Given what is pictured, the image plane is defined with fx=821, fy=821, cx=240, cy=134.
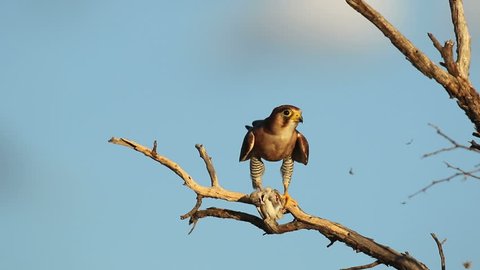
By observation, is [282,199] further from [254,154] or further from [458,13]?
[458,13]

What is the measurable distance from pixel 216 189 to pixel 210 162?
0.34 m

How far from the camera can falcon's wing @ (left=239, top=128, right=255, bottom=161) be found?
35.5 feet

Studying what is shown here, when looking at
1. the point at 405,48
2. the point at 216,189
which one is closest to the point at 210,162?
the point at 216,189

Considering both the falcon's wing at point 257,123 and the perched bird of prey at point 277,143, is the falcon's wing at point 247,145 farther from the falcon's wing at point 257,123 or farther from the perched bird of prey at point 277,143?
the falcon's wing at point 257,123

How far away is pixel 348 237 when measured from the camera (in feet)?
32.1

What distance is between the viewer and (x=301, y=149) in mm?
10945

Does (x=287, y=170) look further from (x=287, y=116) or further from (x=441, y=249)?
(x=441, y=249)

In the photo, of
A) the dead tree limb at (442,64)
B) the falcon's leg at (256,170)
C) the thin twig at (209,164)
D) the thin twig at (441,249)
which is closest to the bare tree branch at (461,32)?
the dead tree limb at (442,64)

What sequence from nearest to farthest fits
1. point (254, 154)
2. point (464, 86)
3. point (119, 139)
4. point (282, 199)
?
point (464, 86)
point (119, 139)
point (282, 199)
point (254, 154)

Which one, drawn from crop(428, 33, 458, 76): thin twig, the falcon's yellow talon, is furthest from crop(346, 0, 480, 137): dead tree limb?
the falcon's yellow talon

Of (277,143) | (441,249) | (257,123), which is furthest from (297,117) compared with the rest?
(441,249)

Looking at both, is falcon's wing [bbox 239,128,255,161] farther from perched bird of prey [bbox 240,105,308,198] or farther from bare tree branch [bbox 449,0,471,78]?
bare tree branch [bbox 449,0,471,78]

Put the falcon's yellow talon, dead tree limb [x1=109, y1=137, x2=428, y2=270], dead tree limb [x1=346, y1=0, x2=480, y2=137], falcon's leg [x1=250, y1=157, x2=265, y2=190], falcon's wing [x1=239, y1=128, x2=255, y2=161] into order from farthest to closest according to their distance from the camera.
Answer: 1. falcon's leg [x1=250, y1=157, x2=265, y2=190]
2. falcon's wing [x1=239, y1=128, x2=255, y2=161]
3. the falcon's yellow talon
4. dead tree limb [x1=109, y1=137, x2=428, y2=270]
5. dead tree limb [x1=346, y1=0, x2=480, y2=137]

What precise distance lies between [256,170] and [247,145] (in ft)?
1.34
